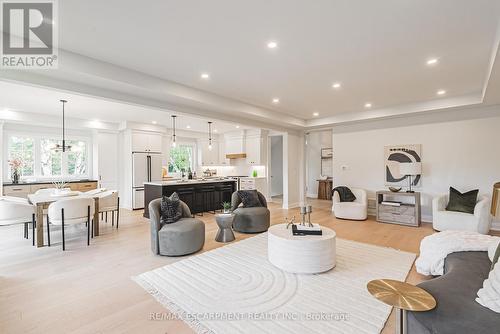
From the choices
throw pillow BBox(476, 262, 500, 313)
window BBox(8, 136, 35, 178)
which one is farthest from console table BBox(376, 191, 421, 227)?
window BBox(8, 136, 35, 178)

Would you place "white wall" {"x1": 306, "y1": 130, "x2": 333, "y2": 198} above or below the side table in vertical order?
above

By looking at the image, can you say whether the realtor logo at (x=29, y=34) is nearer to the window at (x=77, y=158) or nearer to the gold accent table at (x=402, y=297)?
the gold accent table at (x=402, y=297)

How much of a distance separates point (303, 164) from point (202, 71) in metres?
5.16

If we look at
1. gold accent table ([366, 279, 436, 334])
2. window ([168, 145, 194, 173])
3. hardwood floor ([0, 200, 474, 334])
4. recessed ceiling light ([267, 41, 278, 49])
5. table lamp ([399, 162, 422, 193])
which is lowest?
hardwood floor ([0, 200, 474, 334])

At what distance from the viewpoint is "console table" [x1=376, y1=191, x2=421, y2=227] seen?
528 cm

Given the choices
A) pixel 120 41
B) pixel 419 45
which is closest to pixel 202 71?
pixel 120 41

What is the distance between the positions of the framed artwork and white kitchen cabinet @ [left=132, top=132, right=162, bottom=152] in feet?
22.2

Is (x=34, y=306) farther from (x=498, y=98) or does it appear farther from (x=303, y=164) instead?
(x=498, y=98)

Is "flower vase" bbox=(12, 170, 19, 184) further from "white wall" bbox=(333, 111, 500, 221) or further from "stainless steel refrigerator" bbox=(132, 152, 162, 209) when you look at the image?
"white wall" bbox=(333, 111, 500, 221)

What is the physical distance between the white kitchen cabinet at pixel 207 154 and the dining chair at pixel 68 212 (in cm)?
547

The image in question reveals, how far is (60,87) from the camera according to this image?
3.26m

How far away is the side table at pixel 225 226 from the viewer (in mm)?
4137

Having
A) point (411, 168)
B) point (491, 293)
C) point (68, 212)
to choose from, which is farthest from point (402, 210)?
point (68, 212)

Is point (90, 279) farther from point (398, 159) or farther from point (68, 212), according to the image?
point (398, 159)
